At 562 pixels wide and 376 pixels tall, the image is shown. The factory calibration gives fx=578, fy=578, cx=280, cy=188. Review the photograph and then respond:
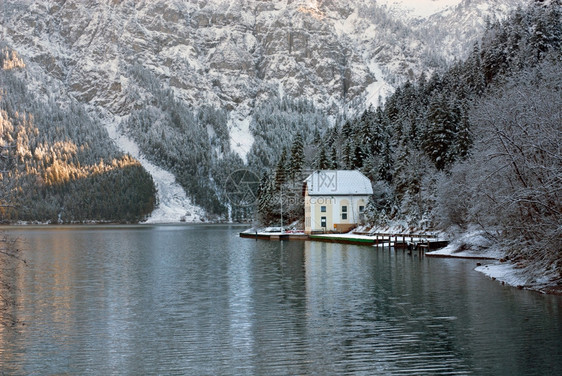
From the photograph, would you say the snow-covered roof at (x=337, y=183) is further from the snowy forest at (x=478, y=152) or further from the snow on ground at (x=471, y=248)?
the snow on ground at (x=471, y=248)

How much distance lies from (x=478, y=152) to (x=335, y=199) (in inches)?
1501

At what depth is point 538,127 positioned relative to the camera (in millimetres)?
25234

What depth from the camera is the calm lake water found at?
1456cm

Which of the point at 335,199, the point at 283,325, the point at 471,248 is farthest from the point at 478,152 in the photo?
the point at 335,199

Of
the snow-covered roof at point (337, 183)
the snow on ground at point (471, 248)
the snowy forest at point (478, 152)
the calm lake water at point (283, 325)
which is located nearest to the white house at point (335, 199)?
the snow-covered roof at point (337, 183)

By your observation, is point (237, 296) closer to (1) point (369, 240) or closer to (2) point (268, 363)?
(2) point (268, 363)

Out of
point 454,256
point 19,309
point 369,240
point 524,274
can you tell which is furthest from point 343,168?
point 19,309

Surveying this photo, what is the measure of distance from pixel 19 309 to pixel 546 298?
21308 mm

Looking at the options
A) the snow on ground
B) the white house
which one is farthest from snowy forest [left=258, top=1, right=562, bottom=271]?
the white house

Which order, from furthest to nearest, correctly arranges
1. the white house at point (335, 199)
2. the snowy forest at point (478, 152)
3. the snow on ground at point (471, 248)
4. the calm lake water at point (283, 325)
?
the white house at point (335, 199) → the snow on ground at point (471, 248) → the snowy forest at point (478, 152) → the calm lake water at point (283, 325)

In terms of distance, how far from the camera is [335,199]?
78.1 m

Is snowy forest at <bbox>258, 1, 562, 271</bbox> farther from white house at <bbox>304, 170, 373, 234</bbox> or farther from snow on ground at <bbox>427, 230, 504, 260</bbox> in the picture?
white house at <bbox>304, 170, 373, 234</bbox>

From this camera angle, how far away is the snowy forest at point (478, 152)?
24391mm

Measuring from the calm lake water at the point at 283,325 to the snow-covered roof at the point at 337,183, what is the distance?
4150 centimetres
